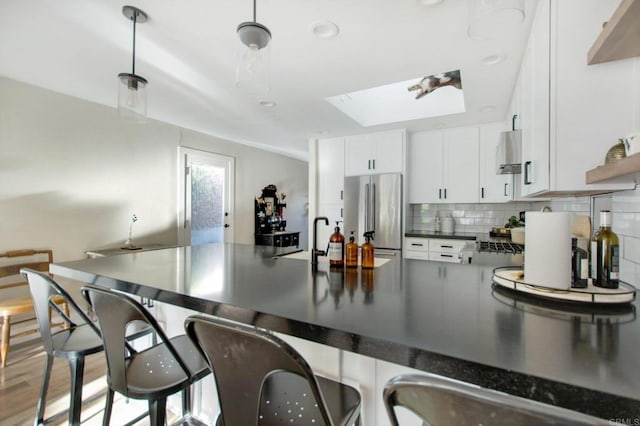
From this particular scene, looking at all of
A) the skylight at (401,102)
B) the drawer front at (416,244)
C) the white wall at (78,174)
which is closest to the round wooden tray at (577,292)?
the skylight at (401,102)

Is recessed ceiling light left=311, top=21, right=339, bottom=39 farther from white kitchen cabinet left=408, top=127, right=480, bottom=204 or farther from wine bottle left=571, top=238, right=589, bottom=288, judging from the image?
white kitchen cabinet left=408, top=127, right=480, bottom=204

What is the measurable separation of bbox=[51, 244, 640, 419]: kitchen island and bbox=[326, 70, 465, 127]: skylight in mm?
2392

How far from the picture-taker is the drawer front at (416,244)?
12.5 feet

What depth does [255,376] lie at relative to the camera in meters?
0.67

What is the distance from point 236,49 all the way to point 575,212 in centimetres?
262

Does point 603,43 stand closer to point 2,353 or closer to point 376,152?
point 376,152

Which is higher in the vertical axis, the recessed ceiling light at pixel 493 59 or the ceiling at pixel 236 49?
the ceiling at pixel 236 49

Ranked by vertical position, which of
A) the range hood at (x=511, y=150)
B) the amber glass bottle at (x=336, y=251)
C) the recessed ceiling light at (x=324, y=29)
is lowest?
the amber glass bottle at (x=336, y=251)

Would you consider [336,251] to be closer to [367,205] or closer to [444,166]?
[367,205]

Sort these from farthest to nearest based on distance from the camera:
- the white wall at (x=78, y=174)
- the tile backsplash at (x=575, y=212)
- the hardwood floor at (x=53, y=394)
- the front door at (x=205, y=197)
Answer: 1. the front door at (x=205, y=197)
2. the white wall at (x=78, y=174)
3. the hardwood floor at (x=53, y=394)
4. the tile backsplash at (x=575, y=212)

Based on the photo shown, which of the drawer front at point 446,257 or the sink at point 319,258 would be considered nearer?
the sink at point 319,258

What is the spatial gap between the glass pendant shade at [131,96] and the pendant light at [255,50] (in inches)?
30.9

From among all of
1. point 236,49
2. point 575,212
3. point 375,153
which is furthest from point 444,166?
point 236,49

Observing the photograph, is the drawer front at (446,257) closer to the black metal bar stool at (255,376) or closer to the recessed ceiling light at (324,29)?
the recessed ceiling light at (324,29)
